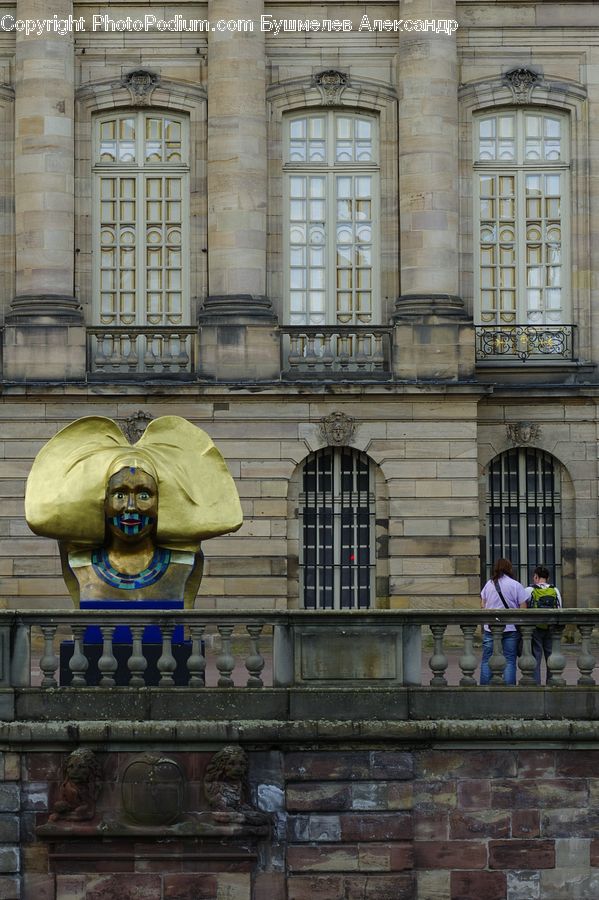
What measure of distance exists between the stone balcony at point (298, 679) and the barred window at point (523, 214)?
51.6 feet

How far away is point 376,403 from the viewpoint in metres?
33.4

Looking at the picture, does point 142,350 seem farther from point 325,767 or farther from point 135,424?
point 325,767

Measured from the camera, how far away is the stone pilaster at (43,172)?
111 ft

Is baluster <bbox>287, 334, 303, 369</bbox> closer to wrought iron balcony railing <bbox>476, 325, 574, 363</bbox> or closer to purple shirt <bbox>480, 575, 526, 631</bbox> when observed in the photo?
wrought iron balcony railing <bbox>476, 325, 574, 363</bbox>

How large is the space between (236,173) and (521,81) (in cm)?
538

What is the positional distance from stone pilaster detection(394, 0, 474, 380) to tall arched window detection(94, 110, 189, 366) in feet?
12.9

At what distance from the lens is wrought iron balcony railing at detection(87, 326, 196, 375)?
33781 mm

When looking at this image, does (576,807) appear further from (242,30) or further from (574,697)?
(242,30)

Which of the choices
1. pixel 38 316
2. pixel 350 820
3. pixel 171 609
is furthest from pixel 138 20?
pixel 350 820

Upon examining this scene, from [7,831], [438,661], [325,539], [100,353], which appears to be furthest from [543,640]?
[100,353]

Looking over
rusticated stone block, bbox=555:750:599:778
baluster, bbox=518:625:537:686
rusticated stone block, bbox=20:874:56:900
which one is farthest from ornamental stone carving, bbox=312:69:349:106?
rusticated stone block, bbox=20:874:56:900

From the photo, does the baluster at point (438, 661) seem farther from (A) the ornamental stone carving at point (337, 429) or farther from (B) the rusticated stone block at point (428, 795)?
(A) the ornamental stone carving at point (337, 429)

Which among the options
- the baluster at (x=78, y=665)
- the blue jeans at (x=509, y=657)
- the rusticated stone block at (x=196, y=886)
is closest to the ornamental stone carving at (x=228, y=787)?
the rusticated stone block at (x=196, y=886)

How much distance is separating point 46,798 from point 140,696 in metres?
1.36
